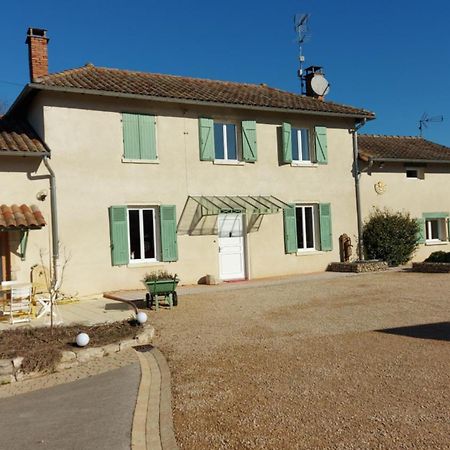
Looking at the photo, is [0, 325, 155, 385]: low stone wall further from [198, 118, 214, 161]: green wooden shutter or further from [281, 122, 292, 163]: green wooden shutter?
[281, 122, 292, 163]: green wooden shutter

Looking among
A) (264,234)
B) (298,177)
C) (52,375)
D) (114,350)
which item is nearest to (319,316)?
(114,350)

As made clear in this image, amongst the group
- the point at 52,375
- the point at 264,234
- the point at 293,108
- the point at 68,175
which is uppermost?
the point at 293,108

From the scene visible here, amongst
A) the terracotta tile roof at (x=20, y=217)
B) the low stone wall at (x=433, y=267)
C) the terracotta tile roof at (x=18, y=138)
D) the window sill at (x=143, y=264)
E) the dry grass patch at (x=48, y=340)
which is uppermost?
the terracotta tile roof at (x=18, y=138)

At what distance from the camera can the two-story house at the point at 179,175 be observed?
13.9 metres

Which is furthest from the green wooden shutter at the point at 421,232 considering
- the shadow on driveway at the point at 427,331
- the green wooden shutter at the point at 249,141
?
the shadow on driveway at the point at 427,331

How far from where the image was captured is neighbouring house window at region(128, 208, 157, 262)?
1498 centimetres

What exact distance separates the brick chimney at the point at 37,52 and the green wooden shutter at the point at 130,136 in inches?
114

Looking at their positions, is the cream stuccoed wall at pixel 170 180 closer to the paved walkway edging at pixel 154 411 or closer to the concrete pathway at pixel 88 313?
the concrete pathway at pixel 88 313

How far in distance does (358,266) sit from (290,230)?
262cm

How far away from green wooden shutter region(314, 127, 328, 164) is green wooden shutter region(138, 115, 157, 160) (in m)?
6.15

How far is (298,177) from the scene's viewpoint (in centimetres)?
1778

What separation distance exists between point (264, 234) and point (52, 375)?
10.6m

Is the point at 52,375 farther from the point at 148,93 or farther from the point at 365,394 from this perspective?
the point at 148,93

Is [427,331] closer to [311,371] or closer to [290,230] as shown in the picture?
[311,371]
